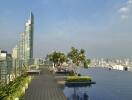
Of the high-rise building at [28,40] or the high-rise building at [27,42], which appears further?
the high-rise building at [28,40]

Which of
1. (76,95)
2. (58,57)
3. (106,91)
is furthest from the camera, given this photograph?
(58,57)

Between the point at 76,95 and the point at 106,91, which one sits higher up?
the point at 76,95

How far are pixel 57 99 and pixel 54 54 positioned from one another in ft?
140

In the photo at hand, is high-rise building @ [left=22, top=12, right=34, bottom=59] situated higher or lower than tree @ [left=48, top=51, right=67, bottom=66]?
higher

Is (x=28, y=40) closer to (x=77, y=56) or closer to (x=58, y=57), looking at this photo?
(x=58, y=57)

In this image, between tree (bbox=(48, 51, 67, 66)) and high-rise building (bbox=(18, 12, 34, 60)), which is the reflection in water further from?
high-rise building (bbox=(18, 12, 34, 60))

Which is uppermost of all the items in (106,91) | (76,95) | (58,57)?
(58,57)

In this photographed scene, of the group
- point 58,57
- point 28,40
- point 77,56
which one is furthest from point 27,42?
point 77,56

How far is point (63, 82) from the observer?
3222 cm

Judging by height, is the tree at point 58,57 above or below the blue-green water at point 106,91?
above

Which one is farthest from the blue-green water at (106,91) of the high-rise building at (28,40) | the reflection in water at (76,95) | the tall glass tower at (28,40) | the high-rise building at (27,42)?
the high-rise building at (28,40)

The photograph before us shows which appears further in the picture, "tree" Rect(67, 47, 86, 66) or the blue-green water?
"tree" Rect(67, 47, 86, 66)

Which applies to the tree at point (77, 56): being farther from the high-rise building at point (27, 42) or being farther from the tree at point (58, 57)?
the high-rise building at point (27, 42)

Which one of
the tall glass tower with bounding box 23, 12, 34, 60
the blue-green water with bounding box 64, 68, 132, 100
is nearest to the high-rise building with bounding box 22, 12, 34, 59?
the tall glass tower with bounding box 23, 12, 34, 60
